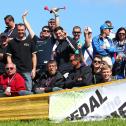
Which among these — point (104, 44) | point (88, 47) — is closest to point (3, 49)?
point (88, 47)

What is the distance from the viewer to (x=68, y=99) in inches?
364

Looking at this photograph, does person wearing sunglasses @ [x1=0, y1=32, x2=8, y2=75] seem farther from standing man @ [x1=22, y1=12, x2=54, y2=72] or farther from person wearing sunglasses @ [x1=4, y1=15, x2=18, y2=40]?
standing man @ [x1=22, y1=12, x2=54, y2=72]

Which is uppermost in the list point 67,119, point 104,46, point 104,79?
point 104,46

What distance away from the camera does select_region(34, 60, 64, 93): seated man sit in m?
10.7

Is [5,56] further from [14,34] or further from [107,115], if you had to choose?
[107,115]

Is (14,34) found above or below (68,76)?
above

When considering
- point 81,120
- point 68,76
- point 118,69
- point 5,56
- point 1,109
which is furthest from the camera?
point 5,56

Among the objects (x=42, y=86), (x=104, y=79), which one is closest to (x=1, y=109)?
(x=42, y=86)

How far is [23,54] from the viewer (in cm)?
1188

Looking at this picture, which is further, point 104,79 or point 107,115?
point 104,79

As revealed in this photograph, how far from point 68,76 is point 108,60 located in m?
1.44

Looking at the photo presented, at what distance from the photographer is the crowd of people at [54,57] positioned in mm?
10680

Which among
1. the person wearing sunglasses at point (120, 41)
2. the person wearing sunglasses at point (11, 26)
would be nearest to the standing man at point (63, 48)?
the person wearing sunglasses at point (120, 41)

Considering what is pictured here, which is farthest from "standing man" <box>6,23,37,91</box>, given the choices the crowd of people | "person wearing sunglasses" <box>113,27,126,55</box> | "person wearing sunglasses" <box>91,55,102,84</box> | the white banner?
the white banner
